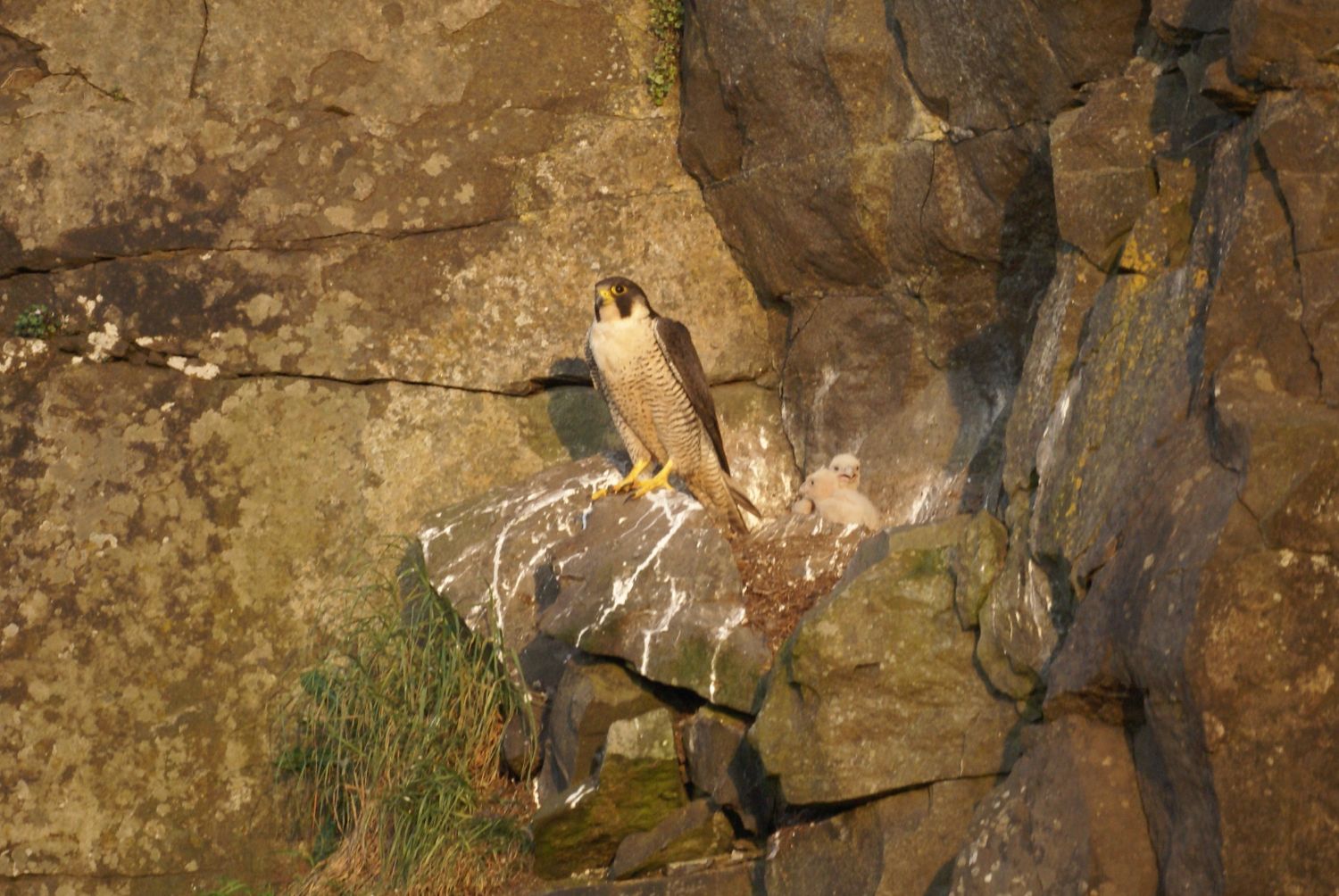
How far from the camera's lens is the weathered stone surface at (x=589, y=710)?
15.7 ft

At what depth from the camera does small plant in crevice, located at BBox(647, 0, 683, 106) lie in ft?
21.3

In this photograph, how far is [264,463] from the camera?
19.8 feet

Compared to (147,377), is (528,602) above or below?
below

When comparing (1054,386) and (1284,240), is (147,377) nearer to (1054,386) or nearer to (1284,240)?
(1054,386)

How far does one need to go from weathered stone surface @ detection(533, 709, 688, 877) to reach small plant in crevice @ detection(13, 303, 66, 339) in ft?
8.96

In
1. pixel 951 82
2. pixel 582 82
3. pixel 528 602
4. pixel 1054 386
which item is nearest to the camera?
pixel 1054 386

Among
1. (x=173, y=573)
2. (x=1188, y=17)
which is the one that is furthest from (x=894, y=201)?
(x=173, y=573)

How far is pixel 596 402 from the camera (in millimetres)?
6336

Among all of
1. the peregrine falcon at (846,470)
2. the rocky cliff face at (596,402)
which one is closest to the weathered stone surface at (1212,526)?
the rocky cliff face at (596,402)

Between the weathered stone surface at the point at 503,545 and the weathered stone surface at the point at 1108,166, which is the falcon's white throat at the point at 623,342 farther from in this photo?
the weathered stone surface at the point at 1108,166

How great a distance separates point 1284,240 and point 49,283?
453 cm

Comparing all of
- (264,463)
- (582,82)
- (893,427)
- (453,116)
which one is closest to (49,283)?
(264,463)

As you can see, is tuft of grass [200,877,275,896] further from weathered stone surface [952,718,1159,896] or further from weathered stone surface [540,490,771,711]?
weathered stone surface [952,718,1159,896]

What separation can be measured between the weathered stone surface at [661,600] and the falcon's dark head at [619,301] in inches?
25.7
